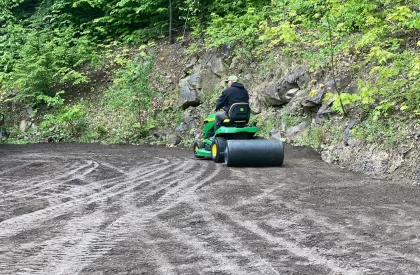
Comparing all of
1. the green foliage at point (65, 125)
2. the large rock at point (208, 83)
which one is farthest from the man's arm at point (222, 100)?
the green foliage at point (65, 125)

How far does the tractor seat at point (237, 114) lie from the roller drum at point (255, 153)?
2.53ft

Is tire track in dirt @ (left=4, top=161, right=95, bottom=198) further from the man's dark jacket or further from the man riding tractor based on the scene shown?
the man's dark jacket

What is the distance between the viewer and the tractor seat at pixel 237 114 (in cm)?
1050

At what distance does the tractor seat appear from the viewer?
1050cm

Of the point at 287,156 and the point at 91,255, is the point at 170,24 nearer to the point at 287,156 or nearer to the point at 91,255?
the point at 287,156

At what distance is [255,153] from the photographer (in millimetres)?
9906

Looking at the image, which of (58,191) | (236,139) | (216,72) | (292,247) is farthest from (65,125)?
(292,247)

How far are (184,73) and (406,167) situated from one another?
12.3m

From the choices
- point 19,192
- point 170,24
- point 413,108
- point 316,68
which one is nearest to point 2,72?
point 170,24

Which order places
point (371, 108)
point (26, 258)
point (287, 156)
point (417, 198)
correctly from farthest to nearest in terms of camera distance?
1. point (287, 156)
2. point (371, 108)
3. point (417, 198)
4. point (26, 258)

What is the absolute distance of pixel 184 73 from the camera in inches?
766

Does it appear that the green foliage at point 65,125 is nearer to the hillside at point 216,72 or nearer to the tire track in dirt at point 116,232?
the hillside at point 216,72

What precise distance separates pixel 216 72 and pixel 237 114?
302 inches

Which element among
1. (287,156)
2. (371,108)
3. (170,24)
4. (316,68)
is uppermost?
(170,24)
